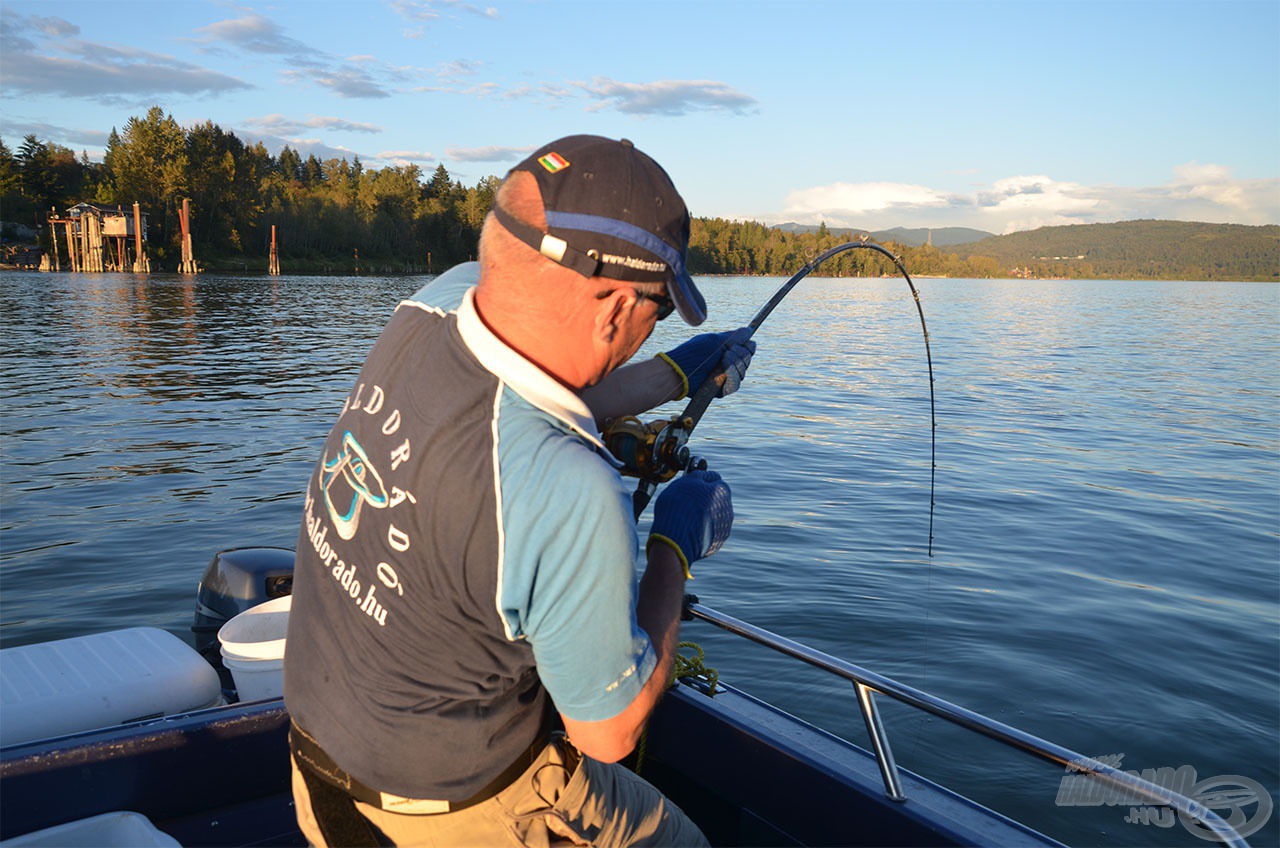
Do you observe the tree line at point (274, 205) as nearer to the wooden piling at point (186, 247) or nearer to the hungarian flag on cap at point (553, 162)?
the wooden piling at point (186, 247)

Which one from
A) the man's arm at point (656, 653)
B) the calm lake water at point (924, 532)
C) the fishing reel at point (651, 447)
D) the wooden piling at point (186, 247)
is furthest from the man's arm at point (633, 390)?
the wooden piling at point (186, 247)

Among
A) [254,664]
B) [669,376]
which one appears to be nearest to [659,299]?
[669,376]

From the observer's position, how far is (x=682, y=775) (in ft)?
10.5

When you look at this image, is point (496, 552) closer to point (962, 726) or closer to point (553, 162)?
point (553, 162)

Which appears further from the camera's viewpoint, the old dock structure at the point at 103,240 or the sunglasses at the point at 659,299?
the old dock structure at the point at 103,240

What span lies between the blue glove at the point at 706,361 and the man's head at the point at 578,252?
52.0 inches

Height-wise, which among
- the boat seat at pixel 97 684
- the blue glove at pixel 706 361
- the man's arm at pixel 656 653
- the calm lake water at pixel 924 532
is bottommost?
the calm lake water at pixel 924 532

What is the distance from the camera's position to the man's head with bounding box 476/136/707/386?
166cm

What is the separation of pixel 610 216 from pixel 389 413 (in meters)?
0.50

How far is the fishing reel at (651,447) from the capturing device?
2566 mm

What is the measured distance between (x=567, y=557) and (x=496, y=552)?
12 centimetres

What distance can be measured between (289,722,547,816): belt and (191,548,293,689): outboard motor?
9.10 feet

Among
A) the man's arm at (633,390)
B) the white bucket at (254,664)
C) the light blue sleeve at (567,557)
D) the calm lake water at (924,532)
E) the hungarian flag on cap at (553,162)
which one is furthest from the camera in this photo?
the calm lake water at (924,532)

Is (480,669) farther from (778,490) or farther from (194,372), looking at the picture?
(194,372)
